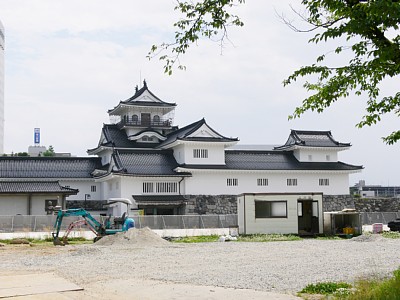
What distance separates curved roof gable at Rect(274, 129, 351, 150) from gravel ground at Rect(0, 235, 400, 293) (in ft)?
91.5

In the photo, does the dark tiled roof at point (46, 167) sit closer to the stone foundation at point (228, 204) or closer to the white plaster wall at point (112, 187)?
the white plaster wall at point (112, 187)

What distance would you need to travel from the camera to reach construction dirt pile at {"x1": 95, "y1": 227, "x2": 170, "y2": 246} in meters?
25.3

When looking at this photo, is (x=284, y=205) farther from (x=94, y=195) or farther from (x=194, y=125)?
(x=94, y=195)

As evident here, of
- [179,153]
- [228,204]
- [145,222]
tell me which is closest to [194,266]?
[145,222]

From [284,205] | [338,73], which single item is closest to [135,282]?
[338,73]

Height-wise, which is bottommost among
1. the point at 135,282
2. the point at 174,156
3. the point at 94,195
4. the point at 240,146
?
the point at 135,282

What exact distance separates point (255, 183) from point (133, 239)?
1034 inches

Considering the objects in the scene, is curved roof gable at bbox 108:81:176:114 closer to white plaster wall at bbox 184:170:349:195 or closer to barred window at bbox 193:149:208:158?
barred window at bbox 193:149:208:158

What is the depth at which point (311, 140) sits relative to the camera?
5403 cm

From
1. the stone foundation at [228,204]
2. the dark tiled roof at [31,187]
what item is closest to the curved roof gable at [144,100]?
the stone foundation at [228,204]

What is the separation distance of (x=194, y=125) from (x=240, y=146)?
41521 mm

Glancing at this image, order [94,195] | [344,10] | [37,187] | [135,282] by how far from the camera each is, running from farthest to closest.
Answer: [94,195], [37,187], [135,282], [344,10]

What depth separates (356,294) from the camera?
9805 millimetres

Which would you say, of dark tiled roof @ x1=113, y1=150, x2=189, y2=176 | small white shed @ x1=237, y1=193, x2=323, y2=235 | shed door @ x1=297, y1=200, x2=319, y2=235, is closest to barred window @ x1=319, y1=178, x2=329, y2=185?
dark tiled roof @ x1=113, y1=150, x2=189, y2=176
